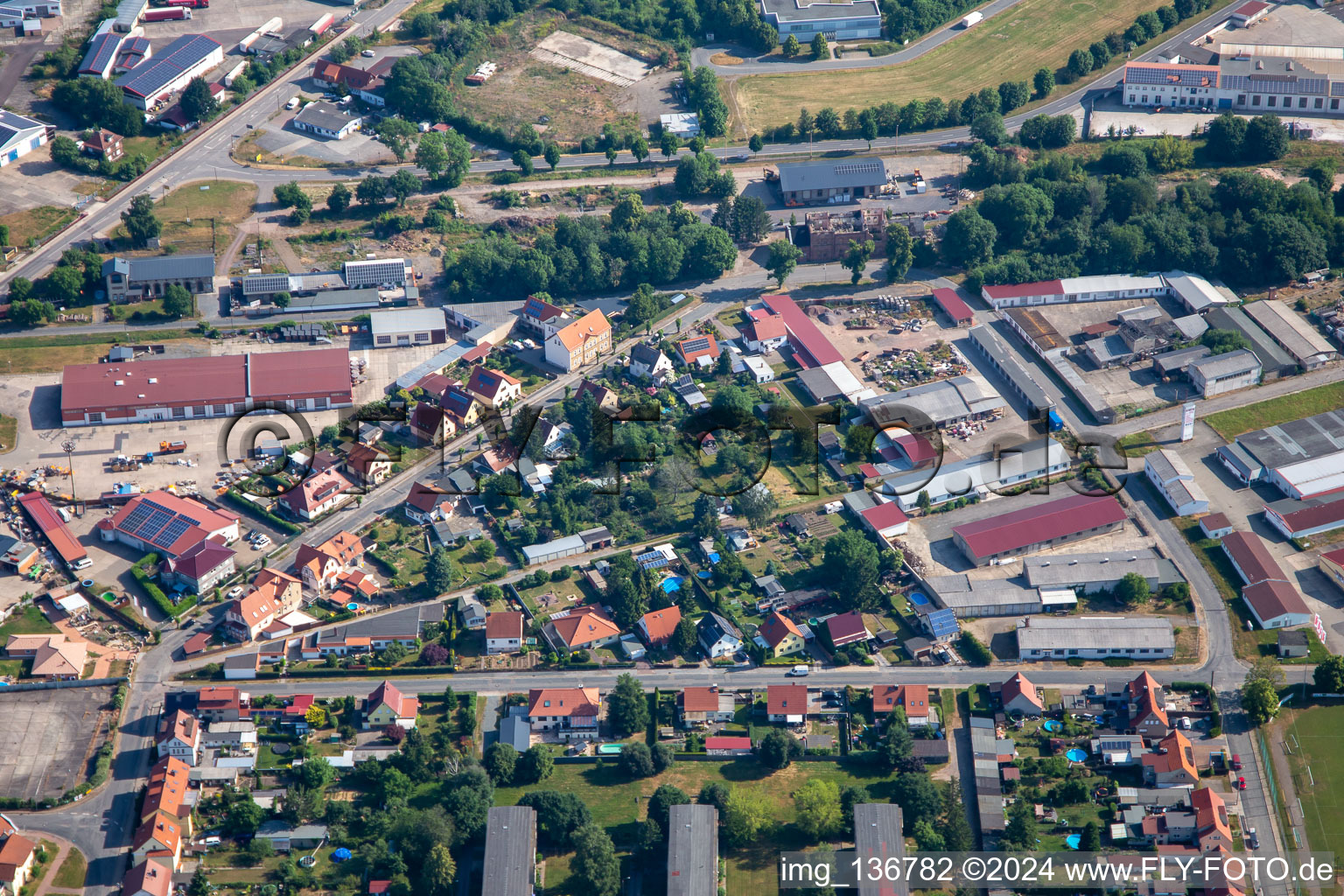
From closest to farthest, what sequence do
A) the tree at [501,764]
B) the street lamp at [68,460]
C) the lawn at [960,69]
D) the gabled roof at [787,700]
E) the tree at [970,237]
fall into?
the tree at [501,764] → the gabled roof at [787,700] → the street lamp at [68,460] → the tree at [970,237] → the lawn at [960,69]

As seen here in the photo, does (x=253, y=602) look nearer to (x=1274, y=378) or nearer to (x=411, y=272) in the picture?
(x=411, y=272)

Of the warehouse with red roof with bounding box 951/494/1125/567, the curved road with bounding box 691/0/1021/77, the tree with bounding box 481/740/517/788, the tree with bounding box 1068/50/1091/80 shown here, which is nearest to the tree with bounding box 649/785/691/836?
the tree with bounding box 481/740/517/788

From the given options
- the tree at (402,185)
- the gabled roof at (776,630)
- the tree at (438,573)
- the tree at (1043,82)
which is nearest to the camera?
the gabled roof at (776,630)

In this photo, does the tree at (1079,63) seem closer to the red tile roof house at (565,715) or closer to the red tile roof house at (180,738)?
the red tile roof house at (565,715)

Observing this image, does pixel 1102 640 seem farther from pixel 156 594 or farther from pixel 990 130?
pixel 990 130

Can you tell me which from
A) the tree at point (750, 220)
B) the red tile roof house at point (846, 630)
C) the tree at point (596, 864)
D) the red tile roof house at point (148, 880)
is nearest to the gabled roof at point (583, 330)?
the tree at point (750, 220)
